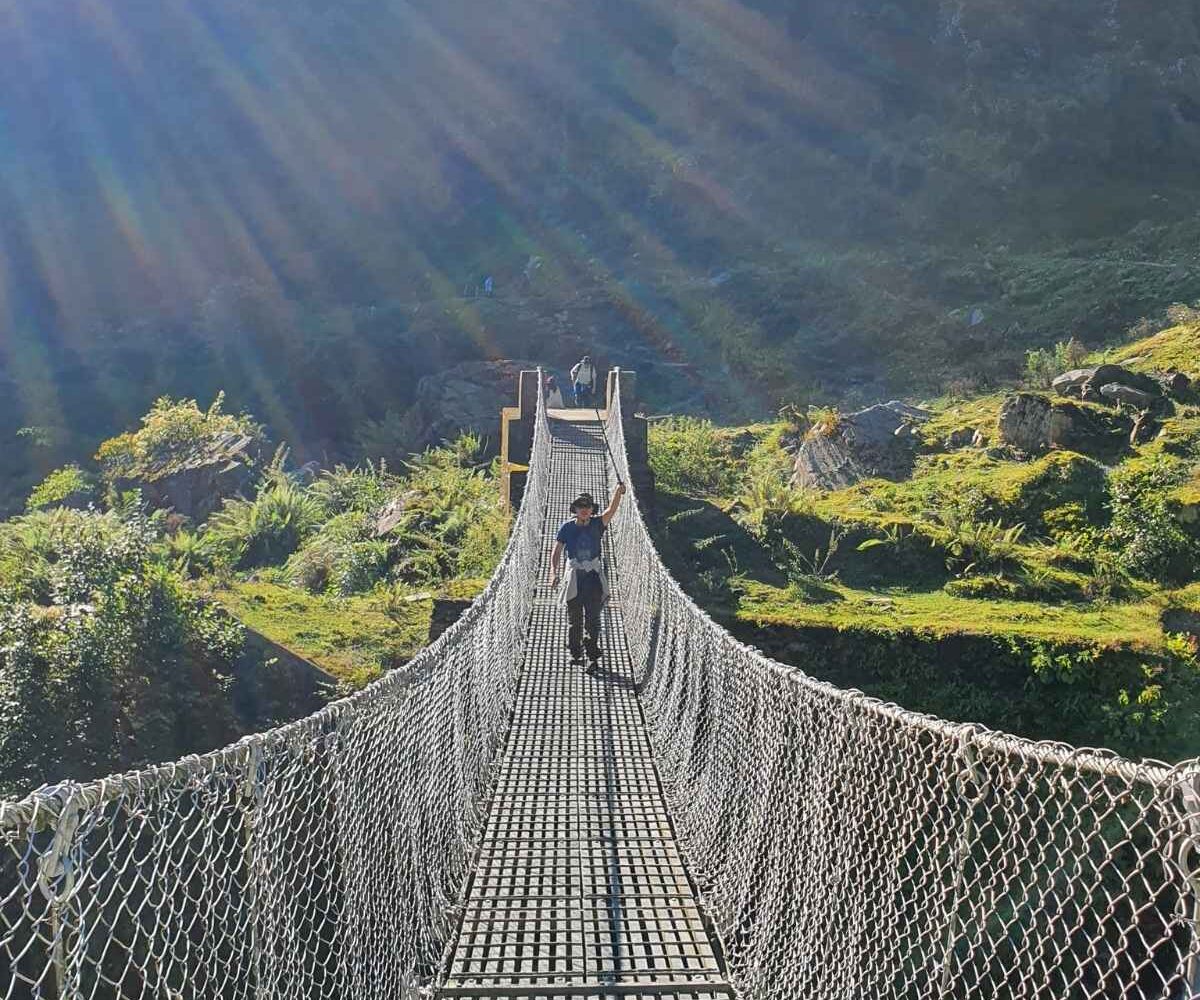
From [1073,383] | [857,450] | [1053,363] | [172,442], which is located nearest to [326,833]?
[857,450]

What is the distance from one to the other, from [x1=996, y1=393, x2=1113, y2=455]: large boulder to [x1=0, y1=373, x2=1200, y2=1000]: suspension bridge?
4803 millimetres

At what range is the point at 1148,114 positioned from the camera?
79.0 feet

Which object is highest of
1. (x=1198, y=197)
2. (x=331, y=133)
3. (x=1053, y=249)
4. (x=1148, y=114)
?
(x=331, y=133)

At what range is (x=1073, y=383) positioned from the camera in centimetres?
993

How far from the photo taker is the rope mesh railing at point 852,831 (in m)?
1.98

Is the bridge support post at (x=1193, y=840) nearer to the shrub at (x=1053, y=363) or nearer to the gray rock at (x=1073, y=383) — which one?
the gray rock at (x=1073, y=383)

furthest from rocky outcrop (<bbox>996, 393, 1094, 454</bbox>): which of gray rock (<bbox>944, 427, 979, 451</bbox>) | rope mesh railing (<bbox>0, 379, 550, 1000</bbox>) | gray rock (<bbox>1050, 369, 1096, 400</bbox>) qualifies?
rope mesh railing (<bbox>0, 379, 550, 1000</bbox>)

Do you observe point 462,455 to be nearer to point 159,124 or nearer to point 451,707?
point 451,707

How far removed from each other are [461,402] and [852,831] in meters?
15.9

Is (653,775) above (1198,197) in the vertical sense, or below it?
below

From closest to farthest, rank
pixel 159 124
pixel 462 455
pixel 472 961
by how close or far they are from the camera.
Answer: pixel 472 961 → pixel 462 455 → pixel 159 124

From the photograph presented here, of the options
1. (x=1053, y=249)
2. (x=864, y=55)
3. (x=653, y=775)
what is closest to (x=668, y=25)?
(x=864, y=55)

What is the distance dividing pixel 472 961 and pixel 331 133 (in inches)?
1561

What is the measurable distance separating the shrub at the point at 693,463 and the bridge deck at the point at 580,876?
5670 millimetres
